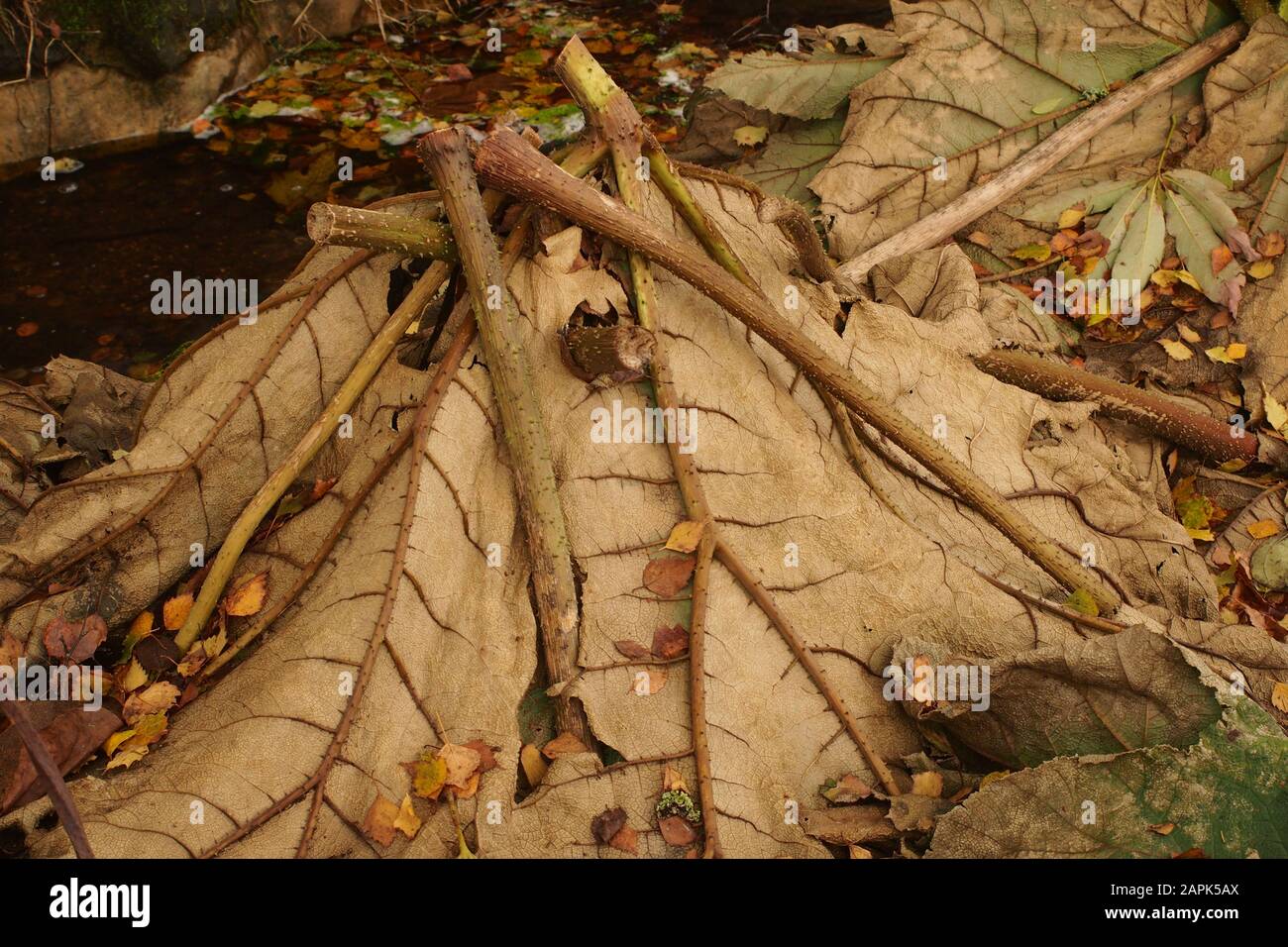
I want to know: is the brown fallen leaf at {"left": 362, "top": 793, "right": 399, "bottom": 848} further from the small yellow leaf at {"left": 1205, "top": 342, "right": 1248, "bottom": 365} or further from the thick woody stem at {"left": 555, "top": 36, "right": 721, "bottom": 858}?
the small yellow leaf at {"left": 1205, "top": 342, "right": 1248, "bottom": 365}

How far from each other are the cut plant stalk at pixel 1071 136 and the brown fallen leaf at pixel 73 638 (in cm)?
296

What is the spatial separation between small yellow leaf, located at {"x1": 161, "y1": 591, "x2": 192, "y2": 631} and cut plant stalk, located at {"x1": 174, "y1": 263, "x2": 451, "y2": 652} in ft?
0.27

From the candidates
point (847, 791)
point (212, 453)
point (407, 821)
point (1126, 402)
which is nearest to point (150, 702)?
point (212, 453)

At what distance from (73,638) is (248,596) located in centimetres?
43

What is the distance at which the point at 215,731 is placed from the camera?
2.25 m

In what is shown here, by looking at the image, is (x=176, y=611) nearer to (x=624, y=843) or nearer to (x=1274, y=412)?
(x=624, y=843)

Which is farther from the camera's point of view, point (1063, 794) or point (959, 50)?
point (959, 50)

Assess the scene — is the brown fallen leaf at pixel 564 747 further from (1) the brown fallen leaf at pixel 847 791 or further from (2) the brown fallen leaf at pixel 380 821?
(1) the brown fallen leaf at pixel 847 791

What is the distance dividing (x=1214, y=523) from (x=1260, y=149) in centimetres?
159

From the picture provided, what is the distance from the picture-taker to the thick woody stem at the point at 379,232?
87.4 inches

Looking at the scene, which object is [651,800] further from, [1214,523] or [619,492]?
[1214,523]

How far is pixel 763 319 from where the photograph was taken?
249cm

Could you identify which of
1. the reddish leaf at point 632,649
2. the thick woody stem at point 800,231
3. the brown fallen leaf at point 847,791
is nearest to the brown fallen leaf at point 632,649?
the reddish leaf at point 632,649

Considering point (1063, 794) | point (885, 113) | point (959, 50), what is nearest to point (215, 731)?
point (1063, 794)
